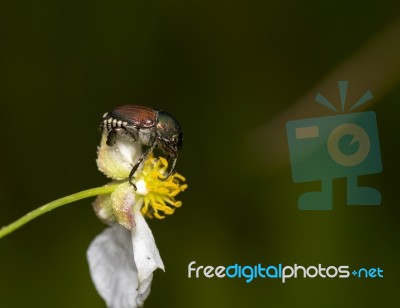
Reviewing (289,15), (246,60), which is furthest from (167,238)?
(289,15)

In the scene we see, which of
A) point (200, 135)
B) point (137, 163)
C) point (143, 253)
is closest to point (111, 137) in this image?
point (137, 163)

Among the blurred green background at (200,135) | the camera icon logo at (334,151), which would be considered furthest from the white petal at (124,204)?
the camera icon logo at (334,151)

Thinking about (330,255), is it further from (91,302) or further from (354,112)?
(91,302)

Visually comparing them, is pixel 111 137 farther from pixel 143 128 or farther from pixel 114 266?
pixel 114 266

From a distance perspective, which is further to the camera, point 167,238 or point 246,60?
point 246,60

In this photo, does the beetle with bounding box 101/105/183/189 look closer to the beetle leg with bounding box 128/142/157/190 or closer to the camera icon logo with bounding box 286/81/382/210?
the beetle leg with bounding box 128/142/157/190

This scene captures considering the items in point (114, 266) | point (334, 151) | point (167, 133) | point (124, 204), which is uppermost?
point (334, 151)

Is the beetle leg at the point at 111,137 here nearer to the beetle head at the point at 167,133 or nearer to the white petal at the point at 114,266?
the beetle head at the point at 167,133
